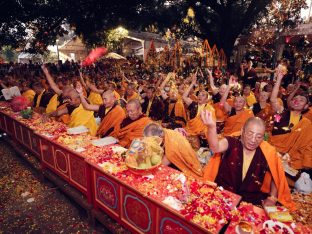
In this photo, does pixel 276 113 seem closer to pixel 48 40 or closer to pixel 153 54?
pixel 153 54

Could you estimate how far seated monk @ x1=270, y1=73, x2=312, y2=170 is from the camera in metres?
4.57

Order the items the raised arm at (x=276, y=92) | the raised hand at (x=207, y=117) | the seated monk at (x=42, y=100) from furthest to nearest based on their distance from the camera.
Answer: the seated monk at (x=42, y=100) < the raised arm at (x=276, y=92) < the raised hand at (x=207, y=117)

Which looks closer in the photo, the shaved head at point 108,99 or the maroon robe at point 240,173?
the maroon robe at point 240,173

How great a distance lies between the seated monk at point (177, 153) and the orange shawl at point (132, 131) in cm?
122

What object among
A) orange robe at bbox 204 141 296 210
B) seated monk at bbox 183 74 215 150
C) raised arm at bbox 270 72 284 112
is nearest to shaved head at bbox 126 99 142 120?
seated monk at bbox 183 74 215 150

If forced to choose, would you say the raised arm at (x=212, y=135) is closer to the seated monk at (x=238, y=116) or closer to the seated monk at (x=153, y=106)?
the seated monk at (x=238, y=116)

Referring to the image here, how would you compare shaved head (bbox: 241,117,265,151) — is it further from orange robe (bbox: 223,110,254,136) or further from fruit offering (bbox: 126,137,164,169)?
orange robe (bbox: 223,110,254,136)

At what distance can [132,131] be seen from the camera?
187 inches

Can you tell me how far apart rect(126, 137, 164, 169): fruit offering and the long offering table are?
13 centimetres

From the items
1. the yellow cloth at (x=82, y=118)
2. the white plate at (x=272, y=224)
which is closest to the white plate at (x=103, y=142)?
the yellow cloth at (x=82, y=118)

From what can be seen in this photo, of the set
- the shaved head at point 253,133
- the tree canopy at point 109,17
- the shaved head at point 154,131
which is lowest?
the shaved head at point 154,131

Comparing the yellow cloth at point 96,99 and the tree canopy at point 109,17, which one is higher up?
the tree canopy at point 109,17

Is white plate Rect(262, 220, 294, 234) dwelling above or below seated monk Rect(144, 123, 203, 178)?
below

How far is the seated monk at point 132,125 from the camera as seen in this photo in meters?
4.69
